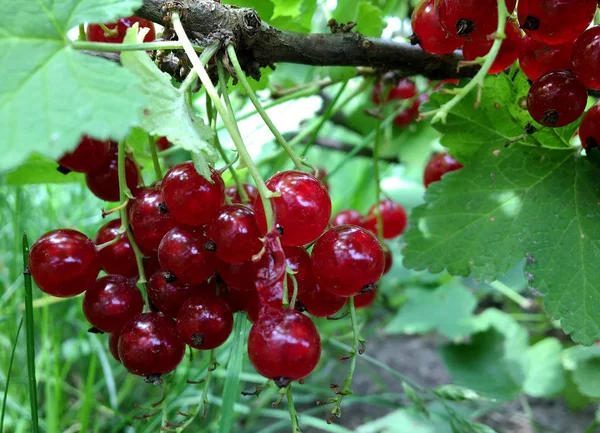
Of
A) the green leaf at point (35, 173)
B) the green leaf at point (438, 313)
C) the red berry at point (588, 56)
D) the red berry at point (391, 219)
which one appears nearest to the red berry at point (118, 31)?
the green leaf at point (35, 173)

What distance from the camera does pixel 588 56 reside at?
59 cm

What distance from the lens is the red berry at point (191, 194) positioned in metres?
0.55

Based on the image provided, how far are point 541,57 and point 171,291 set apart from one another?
53 cm

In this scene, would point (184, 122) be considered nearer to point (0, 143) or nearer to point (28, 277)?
point (0, 143)

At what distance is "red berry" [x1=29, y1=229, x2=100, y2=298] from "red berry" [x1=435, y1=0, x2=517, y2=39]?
479mm

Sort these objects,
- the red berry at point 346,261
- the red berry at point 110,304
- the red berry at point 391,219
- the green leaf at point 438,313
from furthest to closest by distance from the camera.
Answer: the green leaf at point 438,313 → the red berry at point 391,219 → the red berry at point 110,304 → the red berry at point 346,261

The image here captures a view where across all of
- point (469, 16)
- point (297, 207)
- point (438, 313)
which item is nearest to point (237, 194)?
point (297, 207)

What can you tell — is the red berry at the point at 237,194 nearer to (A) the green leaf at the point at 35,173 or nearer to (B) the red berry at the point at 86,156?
(B) the red berry at the point at 86,156

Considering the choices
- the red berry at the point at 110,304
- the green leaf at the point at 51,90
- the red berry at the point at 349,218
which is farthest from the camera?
the red berry at the point at 349,218

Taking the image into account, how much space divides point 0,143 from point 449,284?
152cm

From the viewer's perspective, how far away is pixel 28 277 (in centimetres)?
65

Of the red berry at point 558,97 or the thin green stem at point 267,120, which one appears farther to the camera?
the red berry at point 558,97

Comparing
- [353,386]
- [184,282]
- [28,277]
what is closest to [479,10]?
[184,282]

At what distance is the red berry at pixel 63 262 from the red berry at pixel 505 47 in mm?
528
